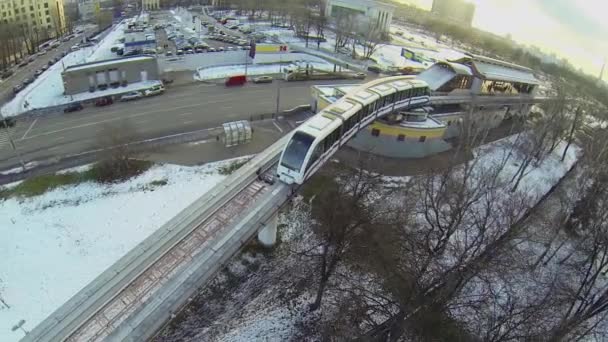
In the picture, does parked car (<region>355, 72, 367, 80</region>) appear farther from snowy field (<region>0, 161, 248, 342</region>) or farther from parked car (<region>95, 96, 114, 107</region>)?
parked car (<region>95, 96, 114, 107</region>)

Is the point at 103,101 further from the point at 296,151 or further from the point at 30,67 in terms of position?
the point at 296,151

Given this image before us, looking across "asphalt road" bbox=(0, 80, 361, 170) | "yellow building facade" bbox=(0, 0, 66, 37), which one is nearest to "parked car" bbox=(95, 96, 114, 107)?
"asphalt road" bbox=(0, 80, 361, 170)

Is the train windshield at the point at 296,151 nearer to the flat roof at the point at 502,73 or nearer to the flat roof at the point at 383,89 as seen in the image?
the flat roof at the point at 383,89

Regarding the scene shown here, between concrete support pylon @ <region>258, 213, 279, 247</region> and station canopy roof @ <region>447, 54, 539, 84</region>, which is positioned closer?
concrete support pylon @ <region>258, 213, 279, 247</region>

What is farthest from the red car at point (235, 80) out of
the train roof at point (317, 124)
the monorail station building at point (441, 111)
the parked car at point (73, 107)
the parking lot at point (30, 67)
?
the parking lot at point (30, 67)

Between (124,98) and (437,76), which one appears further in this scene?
(124,98)

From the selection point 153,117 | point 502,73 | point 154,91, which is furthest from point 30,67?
point 502,73
